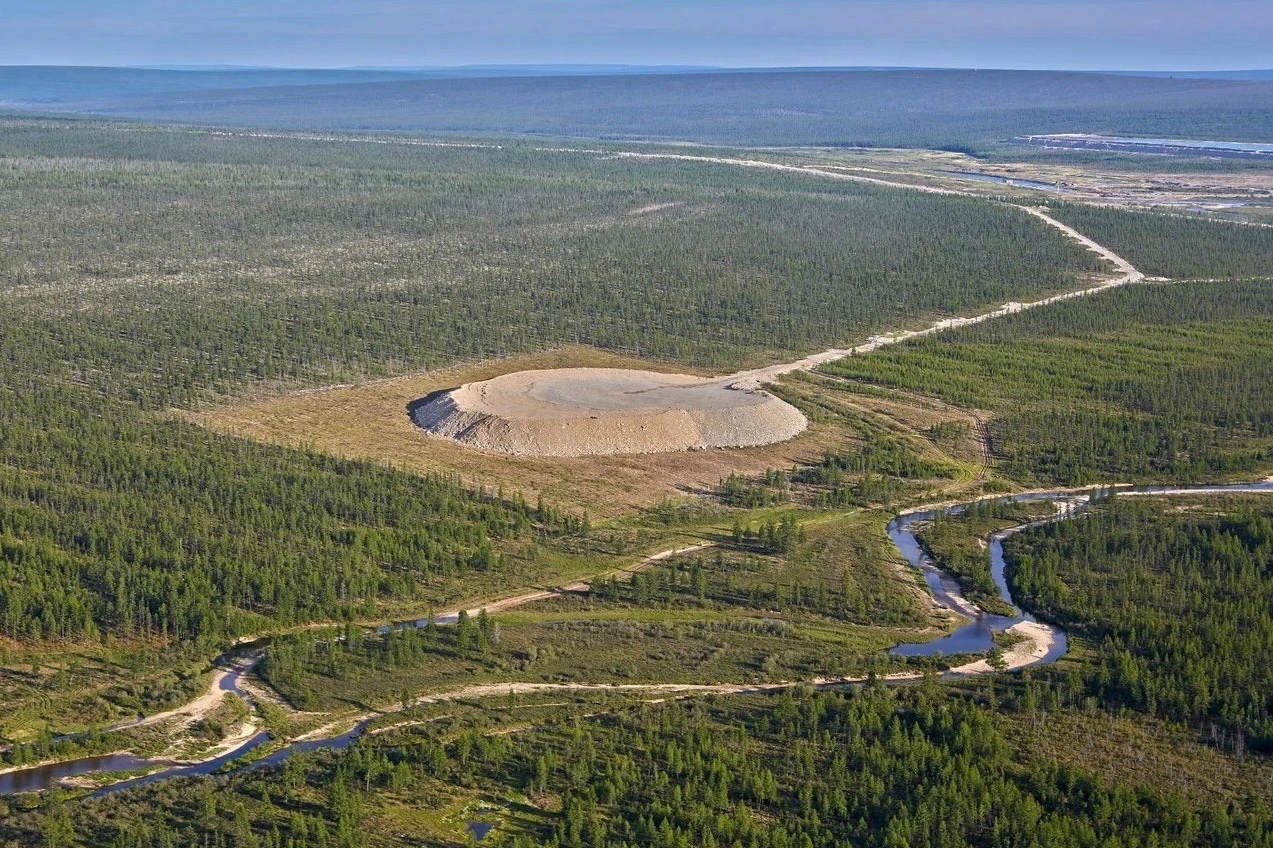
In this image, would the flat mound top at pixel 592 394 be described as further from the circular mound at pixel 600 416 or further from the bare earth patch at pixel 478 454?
the bare earth patch at pixel 478 454

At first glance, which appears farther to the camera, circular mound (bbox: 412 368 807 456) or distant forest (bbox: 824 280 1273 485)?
distant forest (bbox: 824 280 1273 485)

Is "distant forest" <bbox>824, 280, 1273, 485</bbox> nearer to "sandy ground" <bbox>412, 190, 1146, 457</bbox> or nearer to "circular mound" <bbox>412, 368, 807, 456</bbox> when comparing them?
"sandy ground" <bbox>412, 190, 1146, 457</bbox>

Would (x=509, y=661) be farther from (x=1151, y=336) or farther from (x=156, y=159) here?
(x=156, y=159)

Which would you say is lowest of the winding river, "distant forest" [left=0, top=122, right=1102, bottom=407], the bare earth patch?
the winding river

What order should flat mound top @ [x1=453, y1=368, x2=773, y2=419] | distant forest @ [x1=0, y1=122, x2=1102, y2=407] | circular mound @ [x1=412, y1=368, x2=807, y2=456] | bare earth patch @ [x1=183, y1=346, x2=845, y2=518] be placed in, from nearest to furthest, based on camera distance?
bare earth patch @ [x1=183, y1=346, x2=845, y2=518], circular mound @ [x1=412, y1=368, x2=807, y2=456], flat mound top @ [x1=453, y1=368, x2=773, y2=419], distant forest @ [x1=0, y1=122, x2=1102, y2=407]

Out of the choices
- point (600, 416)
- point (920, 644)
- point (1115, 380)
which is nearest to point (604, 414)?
point (600, 416)

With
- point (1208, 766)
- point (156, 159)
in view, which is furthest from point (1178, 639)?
point (156, 159)

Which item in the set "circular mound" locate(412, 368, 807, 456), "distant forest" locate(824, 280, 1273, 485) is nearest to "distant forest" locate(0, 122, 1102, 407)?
"distant forest" locate(824, 280, 1273, 485)
